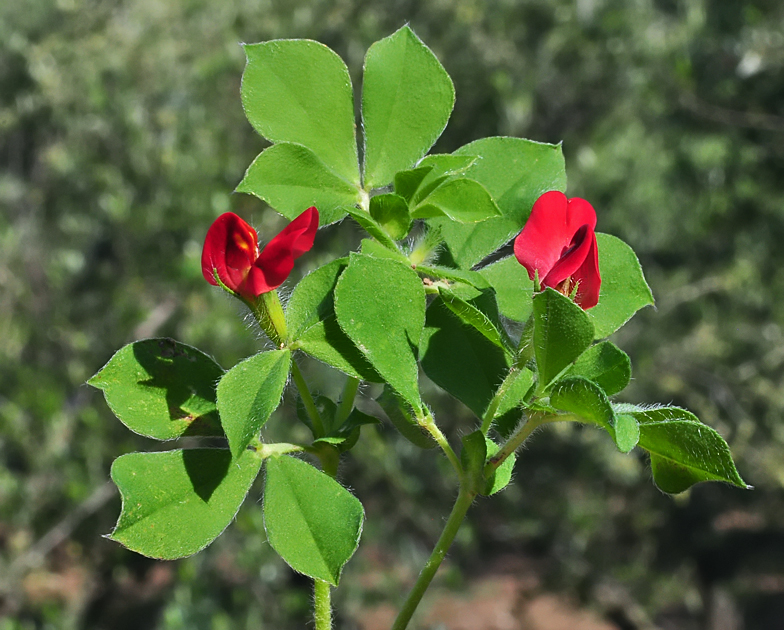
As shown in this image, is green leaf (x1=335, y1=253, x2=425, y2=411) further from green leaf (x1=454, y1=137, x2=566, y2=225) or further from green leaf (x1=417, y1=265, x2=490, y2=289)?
green leaf (x1=454, y1=137, x2=566, y2=225)

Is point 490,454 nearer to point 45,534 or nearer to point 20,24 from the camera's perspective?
point 45,534

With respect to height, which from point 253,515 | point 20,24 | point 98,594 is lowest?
point 98,594

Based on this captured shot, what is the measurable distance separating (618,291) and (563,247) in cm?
8

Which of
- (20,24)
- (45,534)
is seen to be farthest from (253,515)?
(20,24)

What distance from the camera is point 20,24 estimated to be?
479cm

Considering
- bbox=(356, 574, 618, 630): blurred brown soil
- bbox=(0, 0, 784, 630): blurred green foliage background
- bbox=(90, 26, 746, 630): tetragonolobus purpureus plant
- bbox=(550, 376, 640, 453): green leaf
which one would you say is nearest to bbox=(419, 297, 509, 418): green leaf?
bbox=(90, 26, 746, 630): tetragonolobus purpureus plant

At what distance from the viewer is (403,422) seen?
63 centimetres

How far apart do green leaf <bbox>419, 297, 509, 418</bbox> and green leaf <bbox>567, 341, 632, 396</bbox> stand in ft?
0.21

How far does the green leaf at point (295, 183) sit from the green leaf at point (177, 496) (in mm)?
203

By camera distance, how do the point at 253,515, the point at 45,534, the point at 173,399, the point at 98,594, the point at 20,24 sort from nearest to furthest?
the point at 173,399 < the point at 253,515 < the point at 45,534 < the point at 98,594 < the point at 20,24

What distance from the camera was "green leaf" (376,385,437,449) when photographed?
0.60 metres

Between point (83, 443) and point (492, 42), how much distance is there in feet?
10.6

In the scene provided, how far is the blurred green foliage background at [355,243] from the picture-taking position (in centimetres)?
363

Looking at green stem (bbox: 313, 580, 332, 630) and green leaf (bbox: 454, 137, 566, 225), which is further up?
green leaf (bbox: 454, 137, 566, 225)
